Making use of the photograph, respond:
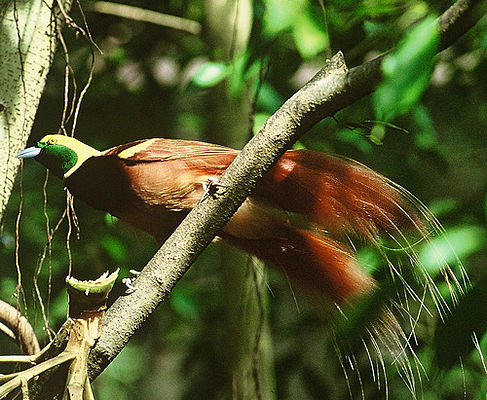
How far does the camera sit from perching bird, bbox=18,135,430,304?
38.3 inches

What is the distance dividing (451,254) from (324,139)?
1.05 meters

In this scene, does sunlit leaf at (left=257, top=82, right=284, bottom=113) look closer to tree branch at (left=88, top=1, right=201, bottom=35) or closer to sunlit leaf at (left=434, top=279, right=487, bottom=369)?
tree branch at (left=88, top=1, right=201, bottom=35)

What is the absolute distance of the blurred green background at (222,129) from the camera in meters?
1.37

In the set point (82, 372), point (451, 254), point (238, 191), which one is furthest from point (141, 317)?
point (451, 254)

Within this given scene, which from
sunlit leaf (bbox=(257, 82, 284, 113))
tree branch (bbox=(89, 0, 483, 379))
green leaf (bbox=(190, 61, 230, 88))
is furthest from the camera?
sunlit leaf (bbox=(257, 82, 284, 113))

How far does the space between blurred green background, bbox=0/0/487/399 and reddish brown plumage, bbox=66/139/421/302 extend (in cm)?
8

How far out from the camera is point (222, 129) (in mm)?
1759

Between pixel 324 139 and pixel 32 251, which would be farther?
pixel 32 251

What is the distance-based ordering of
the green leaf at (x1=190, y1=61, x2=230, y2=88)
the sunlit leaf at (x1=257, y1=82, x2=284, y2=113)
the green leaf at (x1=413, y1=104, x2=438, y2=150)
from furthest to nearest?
the green leaf at (x1=413, y1=104, x2=438, y2=150) < the sunlit leaf at (x1=257, y1=82, x2=284, y2=113) < the green leaf at (x1=190, y1=61, x2=230, y2=88)

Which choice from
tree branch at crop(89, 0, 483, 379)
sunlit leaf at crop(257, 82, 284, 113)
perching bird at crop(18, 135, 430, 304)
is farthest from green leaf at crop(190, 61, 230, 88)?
tree branch at crop(89, 0, 483, 379)

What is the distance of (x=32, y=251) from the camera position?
1.96 metres

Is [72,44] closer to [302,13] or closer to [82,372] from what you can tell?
[302,13]

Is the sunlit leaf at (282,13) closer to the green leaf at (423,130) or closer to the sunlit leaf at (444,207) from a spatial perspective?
the sunlit leaf at (444,207)

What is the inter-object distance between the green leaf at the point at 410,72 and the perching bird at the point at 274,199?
1.23ft
